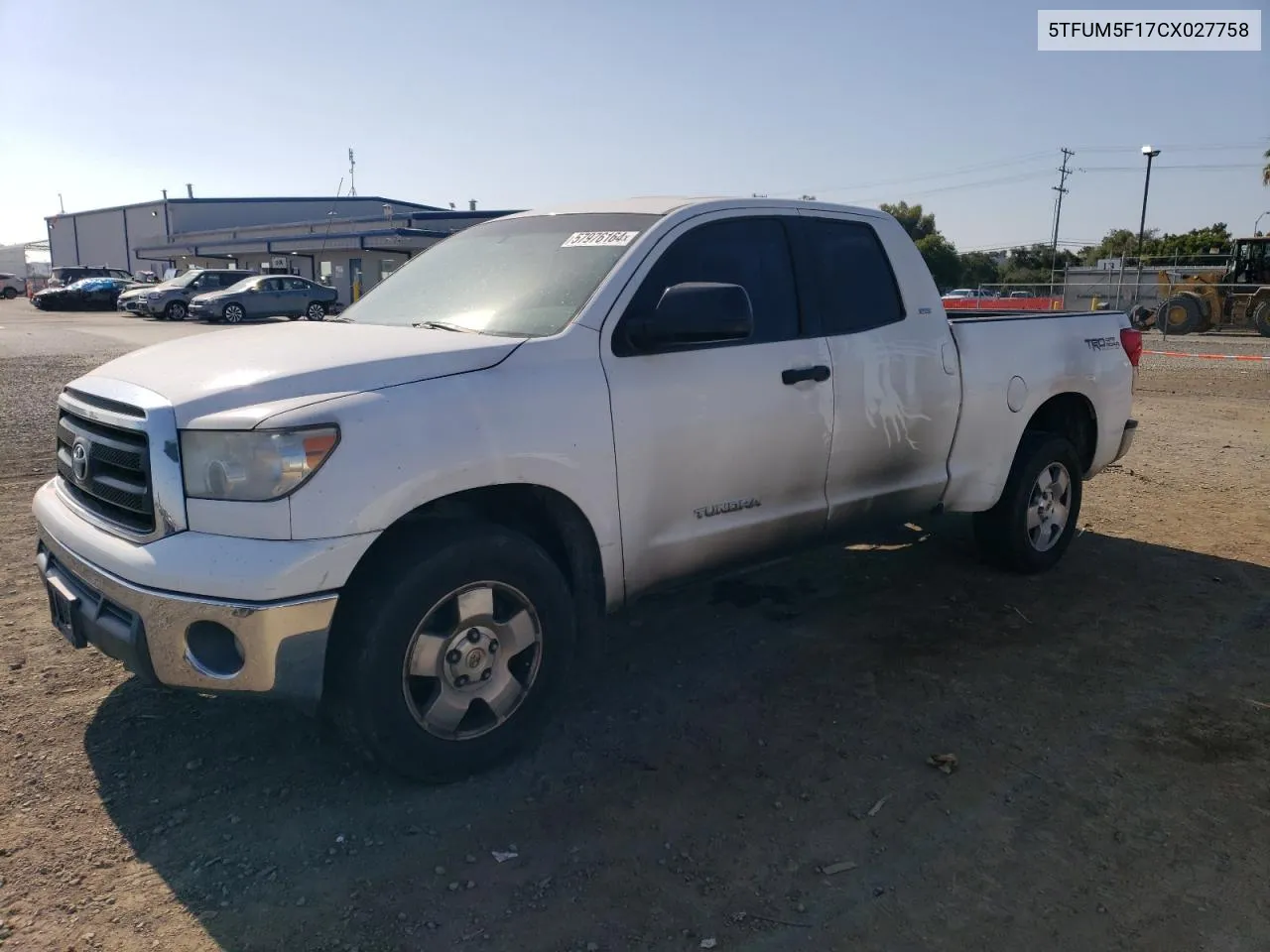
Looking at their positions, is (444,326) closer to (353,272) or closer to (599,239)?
(599,239)

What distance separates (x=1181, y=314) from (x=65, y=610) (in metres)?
31.6

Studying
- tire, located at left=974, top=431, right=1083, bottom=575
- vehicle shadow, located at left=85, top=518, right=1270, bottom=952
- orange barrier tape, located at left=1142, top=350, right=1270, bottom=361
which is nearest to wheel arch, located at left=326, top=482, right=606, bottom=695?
vehicle shadow, located at left=85, top=518, right=1270, bottom=952

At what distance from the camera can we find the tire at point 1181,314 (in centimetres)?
2820

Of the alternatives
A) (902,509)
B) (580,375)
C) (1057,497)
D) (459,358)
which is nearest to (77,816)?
(459,358)

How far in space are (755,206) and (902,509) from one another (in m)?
1.66

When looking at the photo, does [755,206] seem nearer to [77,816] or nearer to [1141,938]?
[1141,938]

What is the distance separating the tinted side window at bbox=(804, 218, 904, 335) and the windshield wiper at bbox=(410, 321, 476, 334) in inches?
63.6

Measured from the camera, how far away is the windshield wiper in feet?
11.9

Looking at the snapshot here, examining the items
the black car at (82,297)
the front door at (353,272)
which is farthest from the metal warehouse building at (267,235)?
the black car at (82,297)

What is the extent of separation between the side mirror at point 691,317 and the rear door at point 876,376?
0.85 metres

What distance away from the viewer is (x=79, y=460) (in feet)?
10.8

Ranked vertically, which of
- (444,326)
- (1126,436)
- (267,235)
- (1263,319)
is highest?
(267,235)

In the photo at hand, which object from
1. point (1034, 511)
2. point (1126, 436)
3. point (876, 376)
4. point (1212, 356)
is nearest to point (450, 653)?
point (876, 376)

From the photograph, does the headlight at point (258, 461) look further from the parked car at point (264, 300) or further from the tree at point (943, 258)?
the tree at point (943, 258)
